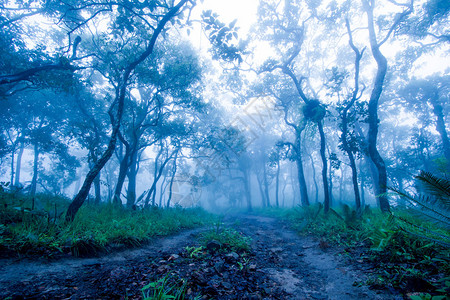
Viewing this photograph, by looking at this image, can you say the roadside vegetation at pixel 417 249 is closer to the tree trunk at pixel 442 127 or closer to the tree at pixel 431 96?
the tree trunk at pixel 442 127

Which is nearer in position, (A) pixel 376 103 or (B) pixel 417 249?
(B) pixel 417 249

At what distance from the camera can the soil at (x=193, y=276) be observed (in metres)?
2.24

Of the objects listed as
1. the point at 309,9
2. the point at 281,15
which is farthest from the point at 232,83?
the point at 309,9

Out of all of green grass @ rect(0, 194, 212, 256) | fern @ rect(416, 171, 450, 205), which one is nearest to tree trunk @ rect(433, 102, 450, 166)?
fern @ rect(416, 171, 450, 205)

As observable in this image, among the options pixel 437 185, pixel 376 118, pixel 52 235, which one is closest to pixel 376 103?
pixel 376 118

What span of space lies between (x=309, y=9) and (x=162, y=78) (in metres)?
10.4

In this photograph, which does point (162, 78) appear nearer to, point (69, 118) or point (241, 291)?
point (241, 291)

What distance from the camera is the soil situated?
2.24 metres

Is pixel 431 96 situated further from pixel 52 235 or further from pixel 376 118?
pixel 52 235

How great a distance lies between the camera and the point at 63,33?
13016 millimetres

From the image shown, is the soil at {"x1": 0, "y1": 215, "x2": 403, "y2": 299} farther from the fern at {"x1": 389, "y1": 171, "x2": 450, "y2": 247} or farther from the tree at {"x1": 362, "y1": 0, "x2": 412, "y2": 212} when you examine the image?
the tree at {"x1": 362, "y1": 0, "x2": 412, "y2": 212}

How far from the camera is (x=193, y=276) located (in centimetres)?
274

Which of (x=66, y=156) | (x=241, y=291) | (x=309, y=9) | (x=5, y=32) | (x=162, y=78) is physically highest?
(x=309, y=9)

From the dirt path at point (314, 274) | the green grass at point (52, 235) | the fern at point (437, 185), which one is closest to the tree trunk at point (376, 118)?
the dirt path at point (314, 274)
